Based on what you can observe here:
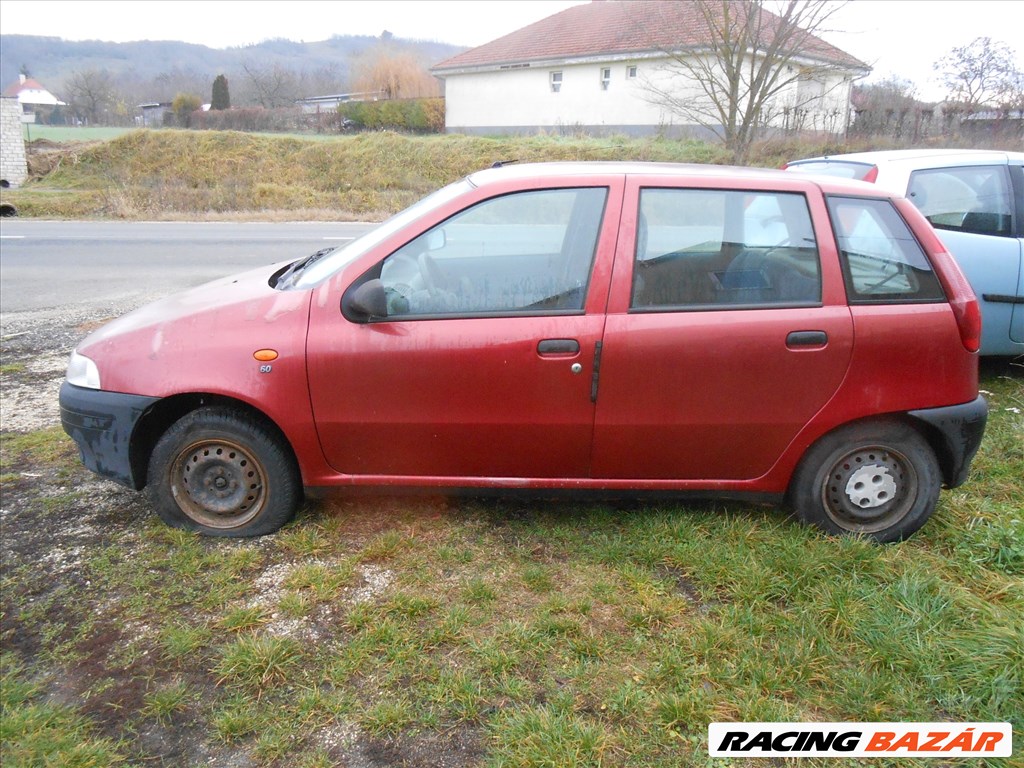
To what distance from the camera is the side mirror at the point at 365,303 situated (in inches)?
128

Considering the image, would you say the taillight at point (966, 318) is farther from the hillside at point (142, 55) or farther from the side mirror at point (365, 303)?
the hillside at point (142, 55)

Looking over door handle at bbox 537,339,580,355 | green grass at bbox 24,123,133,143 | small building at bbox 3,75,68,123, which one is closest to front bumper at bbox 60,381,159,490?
door handle at bbox 537,339,580,355

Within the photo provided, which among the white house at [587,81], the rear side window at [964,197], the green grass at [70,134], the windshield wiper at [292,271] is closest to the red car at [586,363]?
the windshield wiper at [292,271]

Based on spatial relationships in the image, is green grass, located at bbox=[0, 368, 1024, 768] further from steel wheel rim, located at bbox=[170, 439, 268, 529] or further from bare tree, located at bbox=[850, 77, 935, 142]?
bare tree, located at bbox=[850, 77, 935, 142]

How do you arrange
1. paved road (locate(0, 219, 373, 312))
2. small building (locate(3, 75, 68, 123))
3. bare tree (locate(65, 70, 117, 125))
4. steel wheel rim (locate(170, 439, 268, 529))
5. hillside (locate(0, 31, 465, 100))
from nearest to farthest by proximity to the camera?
steel wheel rim (locate(170, 439, 268, 529)) < paved road (locate(0, 219, 373, 312)) < bare tree (locate(65, 70, 117, 125)) < small building (locate(3, 75, 68, 123)) < hillside (locate(0, 31, 465, 100))

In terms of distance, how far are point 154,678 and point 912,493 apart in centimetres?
334

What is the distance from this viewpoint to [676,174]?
3.47 metres

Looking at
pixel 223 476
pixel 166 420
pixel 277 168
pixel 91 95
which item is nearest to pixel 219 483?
pixel 223 476

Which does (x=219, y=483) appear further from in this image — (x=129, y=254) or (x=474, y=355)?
(x=129, y=254)

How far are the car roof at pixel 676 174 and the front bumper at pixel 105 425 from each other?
75.6 inches

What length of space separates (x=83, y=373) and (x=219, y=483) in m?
0.82

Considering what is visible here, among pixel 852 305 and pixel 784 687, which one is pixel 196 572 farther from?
pixel 852 305

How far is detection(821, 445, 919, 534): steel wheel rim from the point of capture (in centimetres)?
351
